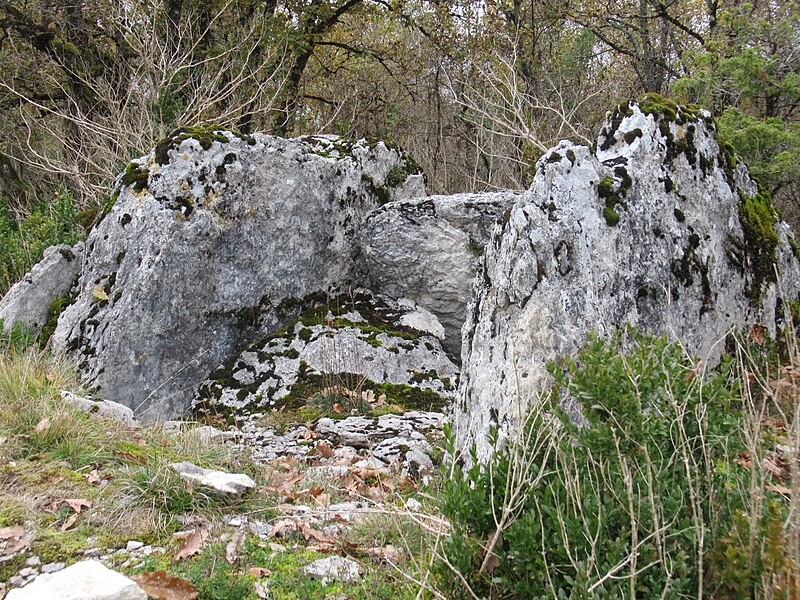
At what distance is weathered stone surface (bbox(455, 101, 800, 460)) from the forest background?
9.17 ft

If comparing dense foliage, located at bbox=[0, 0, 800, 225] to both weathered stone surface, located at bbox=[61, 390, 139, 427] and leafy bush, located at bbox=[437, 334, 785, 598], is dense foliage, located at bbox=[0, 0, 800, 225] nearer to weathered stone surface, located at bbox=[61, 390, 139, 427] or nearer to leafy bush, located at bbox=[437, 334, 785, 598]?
weathered stone surface, located at bbox=[61, 390, 139, 427]

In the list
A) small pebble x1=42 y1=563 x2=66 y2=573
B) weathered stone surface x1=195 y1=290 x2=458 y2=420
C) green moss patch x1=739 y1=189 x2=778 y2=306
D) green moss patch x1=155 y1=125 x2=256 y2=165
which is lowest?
small pebble x1=42 y1=563 x2=66 y2=573

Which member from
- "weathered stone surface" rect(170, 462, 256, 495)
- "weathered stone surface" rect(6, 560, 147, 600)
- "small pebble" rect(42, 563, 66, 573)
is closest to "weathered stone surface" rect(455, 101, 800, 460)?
"weathered stone surface" rect(170, 462, 256, 495)

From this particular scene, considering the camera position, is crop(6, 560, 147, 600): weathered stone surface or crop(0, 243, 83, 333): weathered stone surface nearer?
crop(6, 560, 147, 600): weathered stone surface

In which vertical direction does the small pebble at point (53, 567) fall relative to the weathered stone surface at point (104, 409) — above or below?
below

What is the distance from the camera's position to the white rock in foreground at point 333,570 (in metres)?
3.05

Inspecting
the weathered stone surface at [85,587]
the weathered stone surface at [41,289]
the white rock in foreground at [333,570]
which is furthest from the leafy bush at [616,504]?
the weathered stone surface at [41,289]

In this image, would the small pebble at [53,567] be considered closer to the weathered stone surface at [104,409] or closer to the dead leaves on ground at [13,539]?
the dead leaves on ground at [13,539]

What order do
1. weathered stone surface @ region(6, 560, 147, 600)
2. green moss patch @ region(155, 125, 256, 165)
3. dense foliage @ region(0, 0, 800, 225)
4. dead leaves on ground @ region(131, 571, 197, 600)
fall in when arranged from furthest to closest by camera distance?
dense foliage @ region(0, 0, 800, 225)
green moss patch @ region(155, 125, 256, 165)
dead leaves on ground @ region(131, 571, 197, 600)
weathered stone surface @ region(6, 560, 147, 600)

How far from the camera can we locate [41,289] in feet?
21.7

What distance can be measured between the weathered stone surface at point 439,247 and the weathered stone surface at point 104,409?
3.39 meters

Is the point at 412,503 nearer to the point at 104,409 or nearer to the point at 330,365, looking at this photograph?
the point at 104,409

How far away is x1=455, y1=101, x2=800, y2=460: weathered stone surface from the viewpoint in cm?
402

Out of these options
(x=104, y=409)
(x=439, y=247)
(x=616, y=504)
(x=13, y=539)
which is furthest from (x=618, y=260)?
(x=104, y=409)
